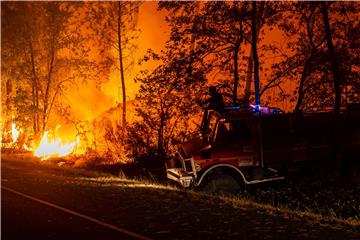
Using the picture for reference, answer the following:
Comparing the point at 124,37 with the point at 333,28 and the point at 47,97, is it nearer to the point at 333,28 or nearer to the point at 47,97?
the point at 47,97

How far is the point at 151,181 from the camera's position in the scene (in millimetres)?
17344

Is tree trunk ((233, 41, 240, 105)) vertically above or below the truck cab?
above

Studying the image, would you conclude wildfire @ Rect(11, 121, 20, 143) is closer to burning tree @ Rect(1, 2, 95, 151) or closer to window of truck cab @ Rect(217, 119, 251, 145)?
burning tree @ Rect(1, 2, 95, 151)

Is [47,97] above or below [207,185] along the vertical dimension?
above

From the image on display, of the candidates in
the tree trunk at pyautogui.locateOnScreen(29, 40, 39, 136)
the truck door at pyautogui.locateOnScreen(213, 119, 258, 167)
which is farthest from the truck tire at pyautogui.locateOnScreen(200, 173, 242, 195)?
the tree trunk at pyautogui.locateOnScreen(29, 40, 39, 136)

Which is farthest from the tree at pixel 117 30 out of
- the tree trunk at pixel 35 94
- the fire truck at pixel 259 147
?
the fire truck at pixel 259 147

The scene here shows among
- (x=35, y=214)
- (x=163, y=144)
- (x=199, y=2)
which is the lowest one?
(x=35, y=214)

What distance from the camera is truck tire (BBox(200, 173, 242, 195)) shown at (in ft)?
44.8

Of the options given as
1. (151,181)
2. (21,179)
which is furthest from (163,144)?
(21,179)

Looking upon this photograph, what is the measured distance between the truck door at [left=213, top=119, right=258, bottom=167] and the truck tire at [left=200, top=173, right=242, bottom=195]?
43 cm

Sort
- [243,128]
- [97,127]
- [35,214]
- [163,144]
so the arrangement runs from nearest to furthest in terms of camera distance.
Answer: [35,214] → [243,128] → [163,144] → [97,127]

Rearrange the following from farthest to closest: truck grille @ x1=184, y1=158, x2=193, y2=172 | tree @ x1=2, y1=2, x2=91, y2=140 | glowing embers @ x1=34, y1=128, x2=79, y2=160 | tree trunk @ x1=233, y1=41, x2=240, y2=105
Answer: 1. tree @ x1=2, y1=2, x2=91, y2=140
2. glowing embers @ x1=34, y1=128, x2=79, y2=160
3. tree trunk @ x1=233, y1=41, x2=240, y2=105
4. truck grille @ x1=184, y1=158, x2=193, y2=172

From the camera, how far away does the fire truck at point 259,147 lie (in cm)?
1355

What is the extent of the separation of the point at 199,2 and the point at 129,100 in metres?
9.97
